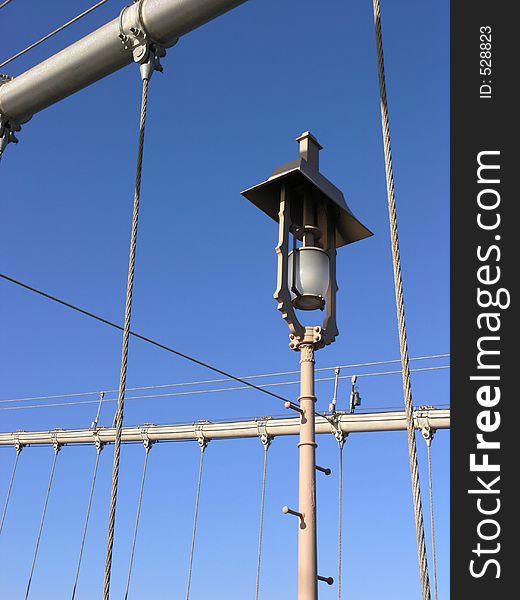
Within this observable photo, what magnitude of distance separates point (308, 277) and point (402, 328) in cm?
90

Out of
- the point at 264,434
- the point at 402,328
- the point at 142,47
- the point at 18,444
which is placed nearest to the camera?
the point at 402,328

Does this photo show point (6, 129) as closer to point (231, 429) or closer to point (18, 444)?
point (231, 429)

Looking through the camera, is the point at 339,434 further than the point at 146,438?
No

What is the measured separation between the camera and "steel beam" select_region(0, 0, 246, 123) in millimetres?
3016

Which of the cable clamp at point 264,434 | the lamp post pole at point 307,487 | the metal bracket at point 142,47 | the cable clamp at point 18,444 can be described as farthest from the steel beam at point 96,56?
the cable clamp at point 18,444

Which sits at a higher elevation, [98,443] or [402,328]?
[98,443]

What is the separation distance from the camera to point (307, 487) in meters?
2.57

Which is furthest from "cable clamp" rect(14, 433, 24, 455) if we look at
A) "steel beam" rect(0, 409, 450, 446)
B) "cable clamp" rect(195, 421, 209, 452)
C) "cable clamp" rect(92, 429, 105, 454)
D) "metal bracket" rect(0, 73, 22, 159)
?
"metal bracket" rect(0, 73, 22, 159)

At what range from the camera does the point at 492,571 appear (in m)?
1.59

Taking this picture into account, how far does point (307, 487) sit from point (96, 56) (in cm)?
220

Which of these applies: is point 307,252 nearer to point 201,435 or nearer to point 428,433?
point 428,433

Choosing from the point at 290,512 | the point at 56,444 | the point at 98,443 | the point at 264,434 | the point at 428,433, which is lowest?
the point at 290,512

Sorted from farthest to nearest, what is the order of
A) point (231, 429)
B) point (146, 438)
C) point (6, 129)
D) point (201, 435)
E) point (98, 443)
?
point (98, 443), point (146, 438), point (201, 435), point (231, 429), point (6, 129)

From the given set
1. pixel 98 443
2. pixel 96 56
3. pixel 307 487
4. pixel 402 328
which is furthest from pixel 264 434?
pixel 402 328
